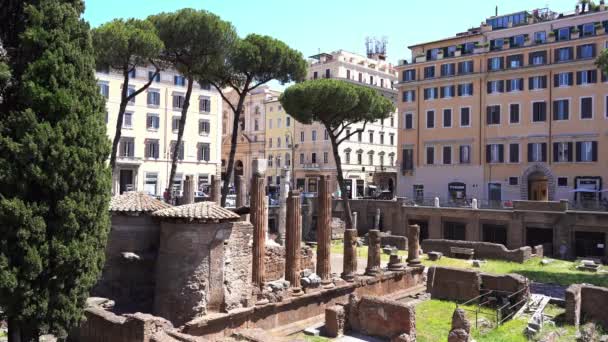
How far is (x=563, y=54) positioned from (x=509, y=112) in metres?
5.07

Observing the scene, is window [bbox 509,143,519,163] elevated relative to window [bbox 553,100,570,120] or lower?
lower

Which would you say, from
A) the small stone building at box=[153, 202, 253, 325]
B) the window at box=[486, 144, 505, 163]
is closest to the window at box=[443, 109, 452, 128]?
the window at box=[486, 144, 505, 163]

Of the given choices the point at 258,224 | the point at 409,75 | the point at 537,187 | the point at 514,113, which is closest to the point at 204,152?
the point at 409,75

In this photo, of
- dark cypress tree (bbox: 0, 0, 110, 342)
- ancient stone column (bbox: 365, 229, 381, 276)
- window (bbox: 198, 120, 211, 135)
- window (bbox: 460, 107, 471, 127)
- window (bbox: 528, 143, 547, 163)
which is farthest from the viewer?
window (bbox: 198, 120, 211, 135)

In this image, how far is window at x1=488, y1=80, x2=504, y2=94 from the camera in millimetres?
39406

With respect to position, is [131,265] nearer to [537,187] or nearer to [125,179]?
[125,179]

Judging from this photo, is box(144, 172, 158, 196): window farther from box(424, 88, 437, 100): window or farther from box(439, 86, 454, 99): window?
box(439, 86, 454, 99): window

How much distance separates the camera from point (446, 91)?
4206 centimetres

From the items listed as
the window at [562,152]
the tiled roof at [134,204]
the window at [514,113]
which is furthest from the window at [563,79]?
the tiled roof at [134,204]

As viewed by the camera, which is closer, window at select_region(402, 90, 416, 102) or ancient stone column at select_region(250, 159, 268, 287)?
ancient stone column at select_region(250, 159, 268, 287)

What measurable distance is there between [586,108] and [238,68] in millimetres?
23159

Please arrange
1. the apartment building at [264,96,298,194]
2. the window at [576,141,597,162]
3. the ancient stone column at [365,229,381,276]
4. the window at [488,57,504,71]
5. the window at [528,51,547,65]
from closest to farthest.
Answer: the ancient stone column at [365,229,381,276], the window at [576,141,597,162], the window at [528,51,547,65], the window at [488,57,504,71], the apartment building at [264,96,298,194]

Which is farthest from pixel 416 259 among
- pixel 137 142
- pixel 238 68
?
pixel 137 142

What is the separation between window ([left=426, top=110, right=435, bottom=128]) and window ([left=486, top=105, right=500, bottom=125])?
14.1 feet
